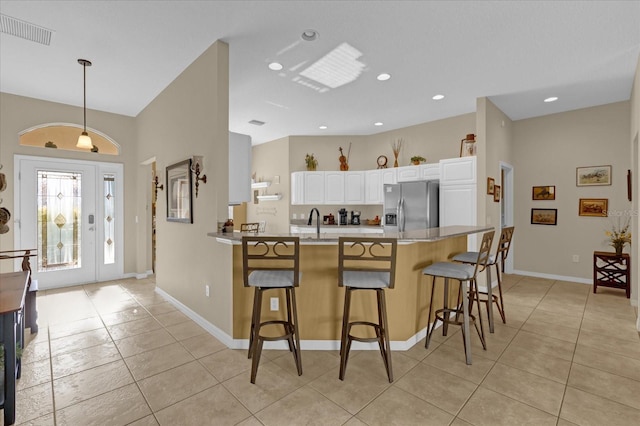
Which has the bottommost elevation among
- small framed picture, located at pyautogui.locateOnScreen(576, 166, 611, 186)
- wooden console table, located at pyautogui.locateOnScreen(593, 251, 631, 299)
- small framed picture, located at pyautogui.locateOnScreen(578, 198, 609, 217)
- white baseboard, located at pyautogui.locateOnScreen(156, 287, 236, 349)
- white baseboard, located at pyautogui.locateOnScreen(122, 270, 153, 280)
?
white baseboard, located at pyautogui.locateOnScreen(156, 287, 236, 349)

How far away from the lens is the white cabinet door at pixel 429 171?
5155 mm

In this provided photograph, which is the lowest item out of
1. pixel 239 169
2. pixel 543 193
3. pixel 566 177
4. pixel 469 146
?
pixel 543 193

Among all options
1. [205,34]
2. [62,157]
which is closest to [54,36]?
[205,34]

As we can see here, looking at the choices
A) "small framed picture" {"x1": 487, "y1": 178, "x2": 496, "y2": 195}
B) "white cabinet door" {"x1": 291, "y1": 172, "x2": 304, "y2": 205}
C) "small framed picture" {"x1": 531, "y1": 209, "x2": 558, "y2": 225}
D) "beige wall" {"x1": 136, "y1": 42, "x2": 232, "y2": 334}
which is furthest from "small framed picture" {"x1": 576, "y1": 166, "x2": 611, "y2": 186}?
"beige wall" {"x1": 136, "y1": 42, "x2": 232, "y2": 334}

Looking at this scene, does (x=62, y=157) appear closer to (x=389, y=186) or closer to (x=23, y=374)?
(x=23, y=374)

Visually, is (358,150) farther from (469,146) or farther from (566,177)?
(566,177)

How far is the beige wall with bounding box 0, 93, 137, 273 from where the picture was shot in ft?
14.0

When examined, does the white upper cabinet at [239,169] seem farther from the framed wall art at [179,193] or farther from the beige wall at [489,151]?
the beige wall at [489,151]

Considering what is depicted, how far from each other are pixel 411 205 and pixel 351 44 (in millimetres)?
2912

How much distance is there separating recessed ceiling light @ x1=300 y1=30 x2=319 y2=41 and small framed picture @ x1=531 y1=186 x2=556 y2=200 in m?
4.90

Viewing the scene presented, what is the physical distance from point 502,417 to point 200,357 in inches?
89.7

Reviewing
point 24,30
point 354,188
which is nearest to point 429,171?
point 354,188

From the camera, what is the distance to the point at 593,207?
16.2ft

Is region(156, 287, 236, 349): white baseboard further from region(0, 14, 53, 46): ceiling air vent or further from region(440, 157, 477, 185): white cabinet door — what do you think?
region(440, 157, 477, 185): white cabinet door
